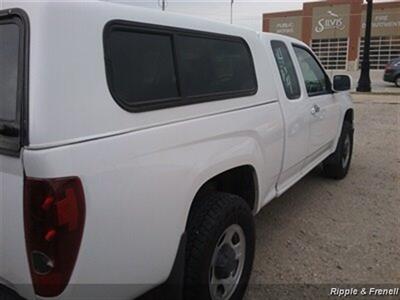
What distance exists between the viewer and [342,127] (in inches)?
221

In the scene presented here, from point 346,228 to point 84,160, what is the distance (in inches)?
124

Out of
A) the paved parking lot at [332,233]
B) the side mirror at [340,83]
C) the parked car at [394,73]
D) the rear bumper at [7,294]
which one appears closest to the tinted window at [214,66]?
the rear bumper at [7,294]

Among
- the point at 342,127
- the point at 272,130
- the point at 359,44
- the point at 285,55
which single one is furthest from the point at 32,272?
the point at 359,44

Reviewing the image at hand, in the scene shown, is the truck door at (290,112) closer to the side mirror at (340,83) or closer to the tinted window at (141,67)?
the side mirror at (340,83)

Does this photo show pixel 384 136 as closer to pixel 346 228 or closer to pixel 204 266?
pixel 346 228

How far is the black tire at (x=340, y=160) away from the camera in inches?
218

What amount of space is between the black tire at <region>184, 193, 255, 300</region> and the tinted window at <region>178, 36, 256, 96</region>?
2.18 feet

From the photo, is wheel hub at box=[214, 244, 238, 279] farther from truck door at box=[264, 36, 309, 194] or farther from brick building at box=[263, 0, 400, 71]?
brick building at box=[263, 0, 400, 71]

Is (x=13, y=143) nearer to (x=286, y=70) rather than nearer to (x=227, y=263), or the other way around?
(x=227, y=263)

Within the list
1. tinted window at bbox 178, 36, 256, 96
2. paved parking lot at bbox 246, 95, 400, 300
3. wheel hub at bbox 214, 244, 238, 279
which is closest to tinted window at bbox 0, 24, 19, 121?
tinted window at bbox 178, 36, 256, 96

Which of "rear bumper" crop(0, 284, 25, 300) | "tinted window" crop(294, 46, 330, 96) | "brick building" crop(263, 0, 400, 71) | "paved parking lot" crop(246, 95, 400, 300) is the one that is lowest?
"paved parking lot" crop(246, 95, 400, 300)

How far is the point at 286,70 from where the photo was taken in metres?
3.90

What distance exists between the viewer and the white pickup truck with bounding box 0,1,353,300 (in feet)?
5.74

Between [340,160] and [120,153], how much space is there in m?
4.25
